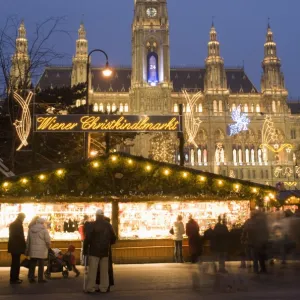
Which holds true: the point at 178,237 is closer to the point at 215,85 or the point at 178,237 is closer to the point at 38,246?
the point at 38,246

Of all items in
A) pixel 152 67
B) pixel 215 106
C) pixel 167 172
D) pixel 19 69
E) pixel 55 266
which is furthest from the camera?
pixel 215 106

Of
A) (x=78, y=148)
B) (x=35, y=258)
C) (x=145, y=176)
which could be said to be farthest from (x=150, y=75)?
(x=35, y=258)

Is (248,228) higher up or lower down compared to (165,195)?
lower down

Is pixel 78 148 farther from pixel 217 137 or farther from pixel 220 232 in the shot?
pixel 217 137

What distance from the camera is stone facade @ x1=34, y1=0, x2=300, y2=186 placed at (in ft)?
274

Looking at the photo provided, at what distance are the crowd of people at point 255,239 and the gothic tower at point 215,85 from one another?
76.3 meters

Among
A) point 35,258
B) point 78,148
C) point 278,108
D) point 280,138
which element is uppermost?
point 278,108

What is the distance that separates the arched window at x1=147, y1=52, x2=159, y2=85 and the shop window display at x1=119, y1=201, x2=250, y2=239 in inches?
2714

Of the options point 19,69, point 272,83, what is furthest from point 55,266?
point 272,83

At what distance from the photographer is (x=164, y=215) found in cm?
1636

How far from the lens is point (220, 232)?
11.0 m

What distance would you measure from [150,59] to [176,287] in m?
77.4

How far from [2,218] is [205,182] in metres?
6.88

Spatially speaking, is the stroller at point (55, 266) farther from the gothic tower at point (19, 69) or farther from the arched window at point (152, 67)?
the arched window at point (152, 67)
